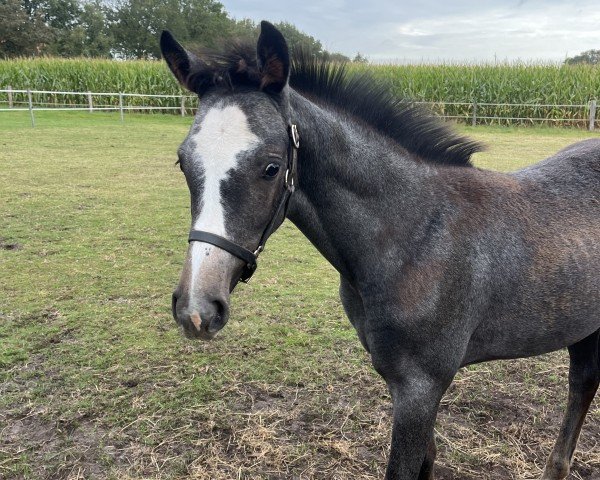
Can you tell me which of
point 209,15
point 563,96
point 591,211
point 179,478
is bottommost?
point 179,478

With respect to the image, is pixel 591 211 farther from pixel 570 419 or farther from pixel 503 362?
pixel 503 362

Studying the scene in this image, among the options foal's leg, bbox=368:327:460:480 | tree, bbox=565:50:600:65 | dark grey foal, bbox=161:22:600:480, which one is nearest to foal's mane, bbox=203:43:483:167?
dark grey foal, bbox=161:22:600:480

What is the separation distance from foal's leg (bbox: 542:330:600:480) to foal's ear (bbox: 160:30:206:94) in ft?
8.24

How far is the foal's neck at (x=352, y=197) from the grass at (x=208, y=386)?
1.44 metres

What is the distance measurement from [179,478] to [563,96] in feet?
77.2

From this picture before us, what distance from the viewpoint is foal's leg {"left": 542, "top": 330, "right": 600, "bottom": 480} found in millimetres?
2715

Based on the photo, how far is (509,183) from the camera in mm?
2373

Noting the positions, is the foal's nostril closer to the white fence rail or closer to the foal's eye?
the foal's eye

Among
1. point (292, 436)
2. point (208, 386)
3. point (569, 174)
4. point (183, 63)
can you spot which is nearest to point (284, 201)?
point (183, 63)

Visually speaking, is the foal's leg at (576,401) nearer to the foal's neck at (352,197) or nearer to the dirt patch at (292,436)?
the dirt patch at (292,436)

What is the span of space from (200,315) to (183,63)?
1.04 m

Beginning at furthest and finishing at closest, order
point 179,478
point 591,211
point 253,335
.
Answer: point 253,335 < point 179,478 < point 591,211

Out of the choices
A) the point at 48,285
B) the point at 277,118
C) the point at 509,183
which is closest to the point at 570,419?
the point at 509,183

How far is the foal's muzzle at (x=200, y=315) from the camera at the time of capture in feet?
5.01
